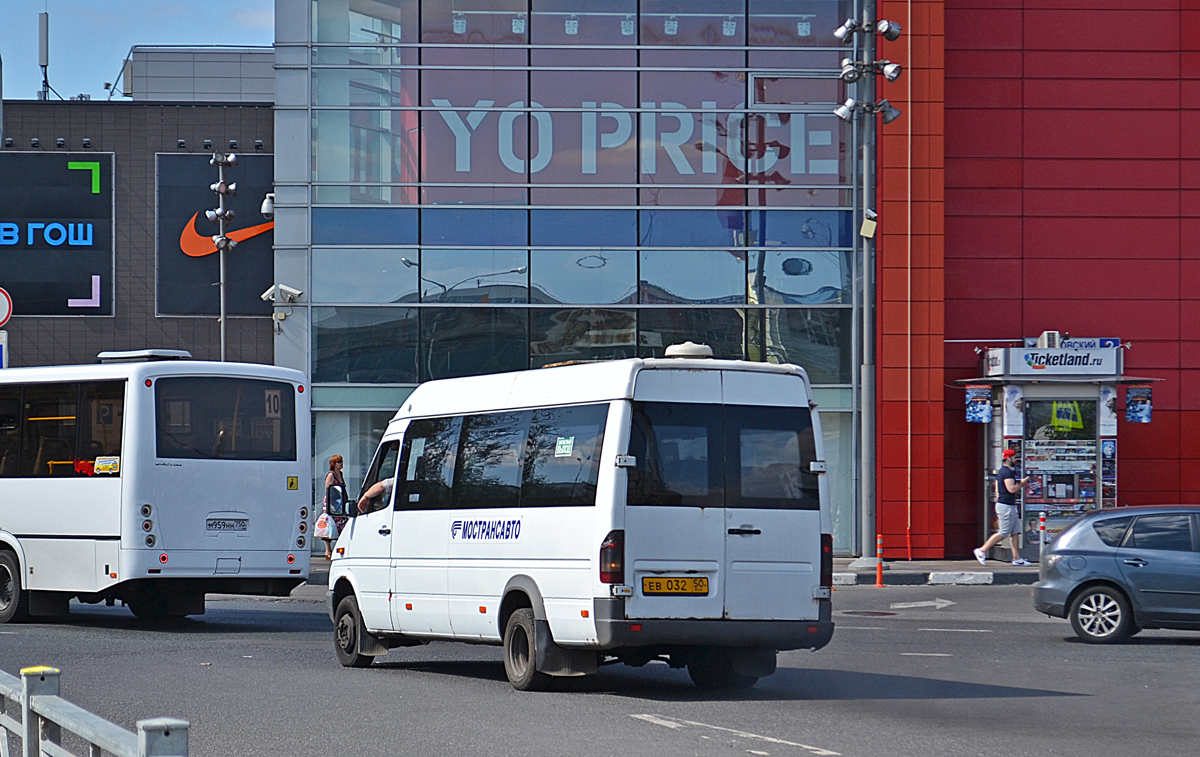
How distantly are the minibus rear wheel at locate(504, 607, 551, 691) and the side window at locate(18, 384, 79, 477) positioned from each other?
7894mm

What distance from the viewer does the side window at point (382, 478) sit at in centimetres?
1347

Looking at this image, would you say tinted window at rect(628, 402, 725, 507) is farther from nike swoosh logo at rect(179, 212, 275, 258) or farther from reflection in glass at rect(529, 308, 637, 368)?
nike swoosh logo at rect(179, 212, 275, 258)

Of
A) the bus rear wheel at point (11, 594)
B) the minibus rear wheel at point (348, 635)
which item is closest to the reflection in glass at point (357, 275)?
the bus rear wheel at point (11, 594)

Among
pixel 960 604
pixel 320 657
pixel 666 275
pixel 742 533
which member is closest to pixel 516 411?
pixel 742 533

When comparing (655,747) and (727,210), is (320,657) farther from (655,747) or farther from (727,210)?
(727,210)

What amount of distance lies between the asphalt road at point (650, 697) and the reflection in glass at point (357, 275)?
11928mm

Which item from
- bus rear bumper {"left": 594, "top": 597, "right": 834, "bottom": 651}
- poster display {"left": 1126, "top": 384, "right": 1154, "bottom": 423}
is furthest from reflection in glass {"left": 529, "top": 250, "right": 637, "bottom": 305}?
bus rear bumper {"left": 594, "top": 597, "right": 834, "bottom": 651}

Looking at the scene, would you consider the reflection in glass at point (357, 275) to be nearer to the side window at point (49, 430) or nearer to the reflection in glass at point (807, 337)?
the reflection in glass at point (807, 337)

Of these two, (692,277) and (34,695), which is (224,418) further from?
(692,277)

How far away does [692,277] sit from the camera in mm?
28641

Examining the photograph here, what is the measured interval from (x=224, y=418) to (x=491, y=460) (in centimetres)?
615

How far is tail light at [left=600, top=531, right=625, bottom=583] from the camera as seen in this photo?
10.7 m

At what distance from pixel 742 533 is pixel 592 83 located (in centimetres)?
1884

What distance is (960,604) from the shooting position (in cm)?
2108
